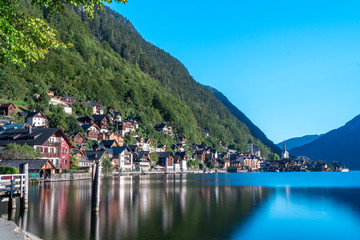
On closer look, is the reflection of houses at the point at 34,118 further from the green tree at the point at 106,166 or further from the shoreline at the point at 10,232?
the shoreline at the point at 10,232

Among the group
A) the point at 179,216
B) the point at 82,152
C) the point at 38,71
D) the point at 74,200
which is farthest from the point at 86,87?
the point at 179,216

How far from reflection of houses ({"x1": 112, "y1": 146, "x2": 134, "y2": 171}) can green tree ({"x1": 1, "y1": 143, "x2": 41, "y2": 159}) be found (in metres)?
58.7

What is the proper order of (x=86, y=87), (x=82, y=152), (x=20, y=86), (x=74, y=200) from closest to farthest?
(x=74, y=200) → (x=82, y=152) → (x=20, y=86) → (x=86, y=87)

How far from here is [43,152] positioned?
70500 millimetres

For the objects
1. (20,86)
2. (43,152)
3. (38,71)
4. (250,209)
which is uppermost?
(38,71)

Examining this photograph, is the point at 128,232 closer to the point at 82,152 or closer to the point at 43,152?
the point at 43,152

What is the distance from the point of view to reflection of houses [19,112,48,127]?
109062 millimetres

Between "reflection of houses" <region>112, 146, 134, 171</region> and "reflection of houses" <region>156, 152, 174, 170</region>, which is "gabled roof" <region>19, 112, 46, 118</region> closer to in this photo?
"reflection of houses" <region>112, 146, 134, 171</region>

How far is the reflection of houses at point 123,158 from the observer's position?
122312 millimetres

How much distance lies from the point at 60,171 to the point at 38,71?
3675 inches

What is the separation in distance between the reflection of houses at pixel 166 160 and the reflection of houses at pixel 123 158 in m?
28.3

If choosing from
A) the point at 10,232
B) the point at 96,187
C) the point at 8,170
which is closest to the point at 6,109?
the point at 8,170

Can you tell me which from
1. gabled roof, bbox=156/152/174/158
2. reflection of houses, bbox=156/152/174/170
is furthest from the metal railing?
gabled roof, bbox=156/152/174/158

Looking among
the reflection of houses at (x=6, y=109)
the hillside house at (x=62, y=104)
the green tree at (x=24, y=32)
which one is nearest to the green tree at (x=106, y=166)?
the reflection of houses at (x=6, y=109)
